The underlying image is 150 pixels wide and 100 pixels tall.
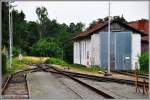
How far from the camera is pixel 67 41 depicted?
9994cm

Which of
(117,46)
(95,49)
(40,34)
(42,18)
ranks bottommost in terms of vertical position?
(95,49)

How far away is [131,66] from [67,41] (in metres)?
43.7

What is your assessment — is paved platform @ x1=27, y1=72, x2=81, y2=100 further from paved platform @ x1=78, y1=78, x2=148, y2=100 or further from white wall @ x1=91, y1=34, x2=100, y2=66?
white wall @ x1=91, y1=34, x2=100, y2=66

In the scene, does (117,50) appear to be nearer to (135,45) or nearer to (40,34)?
(135,45)

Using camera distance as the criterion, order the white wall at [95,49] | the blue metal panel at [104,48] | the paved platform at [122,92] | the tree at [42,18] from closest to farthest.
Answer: the paved platform at [122,92]
the blue metal panel at [104,48]
the white wall at [95,49]
the tree at [42,18]

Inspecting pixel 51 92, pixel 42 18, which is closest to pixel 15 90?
pixel 51 92

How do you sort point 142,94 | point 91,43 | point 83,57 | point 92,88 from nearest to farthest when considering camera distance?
point 142,94 < point 92,88 < point 91,43 < point 83,57

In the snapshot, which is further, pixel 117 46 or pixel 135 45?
pixel 135 45

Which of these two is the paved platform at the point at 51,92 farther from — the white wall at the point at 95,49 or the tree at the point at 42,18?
the tree at the point at 42,18

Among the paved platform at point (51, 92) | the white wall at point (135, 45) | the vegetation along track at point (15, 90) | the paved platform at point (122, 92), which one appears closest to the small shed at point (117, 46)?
the white wall at point (135, 45)

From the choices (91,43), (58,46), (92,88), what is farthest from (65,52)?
(92,88)

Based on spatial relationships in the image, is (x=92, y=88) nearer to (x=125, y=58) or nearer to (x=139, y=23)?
(x=125, y=58)

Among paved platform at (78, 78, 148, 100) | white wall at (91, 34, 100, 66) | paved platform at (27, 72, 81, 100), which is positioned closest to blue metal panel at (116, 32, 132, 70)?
white wall at (91, 34, 100, 66)

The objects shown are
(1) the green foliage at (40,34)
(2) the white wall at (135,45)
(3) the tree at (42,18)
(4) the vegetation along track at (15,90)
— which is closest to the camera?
(4) the vegetation along track at (15,90)
